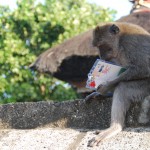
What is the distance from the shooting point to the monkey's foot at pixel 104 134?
378 cm

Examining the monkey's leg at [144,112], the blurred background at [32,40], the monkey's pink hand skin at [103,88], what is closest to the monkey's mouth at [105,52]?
the monkey's pink hand skin at [103,88]

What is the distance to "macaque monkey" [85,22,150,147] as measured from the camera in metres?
4.11

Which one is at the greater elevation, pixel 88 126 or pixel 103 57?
pixel 103 57

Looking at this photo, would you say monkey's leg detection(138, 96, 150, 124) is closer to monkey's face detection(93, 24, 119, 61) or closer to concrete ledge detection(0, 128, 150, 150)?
concrete ledge detection(0, 128, 150, 150)

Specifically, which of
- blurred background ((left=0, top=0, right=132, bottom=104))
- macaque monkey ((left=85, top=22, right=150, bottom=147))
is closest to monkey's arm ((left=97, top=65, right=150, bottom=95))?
macaque monkey ((left=85, top=22, right=150, bottom=147))

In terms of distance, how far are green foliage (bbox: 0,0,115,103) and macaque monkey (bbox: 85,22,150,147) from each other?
8793 millimetres

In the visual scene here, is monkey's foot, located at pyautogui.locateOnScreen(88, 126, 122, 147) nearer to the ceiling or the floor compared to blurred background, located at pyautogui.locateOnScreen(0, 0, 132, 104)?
nearer to the ceiling

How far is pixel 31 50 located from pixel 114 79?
9.99 metres

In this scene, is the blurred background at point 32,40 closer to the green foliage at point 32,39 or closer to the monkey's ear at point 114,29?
the green foliage at point 32,39

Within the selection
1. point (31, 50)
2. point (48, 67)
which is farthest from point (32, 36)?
point (48, 67)

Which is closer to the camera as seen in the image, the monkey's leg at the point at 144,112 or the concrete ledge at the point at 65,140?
the concrete ledge at the point at 65,140

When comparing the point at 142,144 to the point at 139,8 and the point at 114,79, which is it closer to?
the point at 114,79

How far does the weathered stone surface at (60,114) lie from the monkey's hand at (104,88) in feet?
0.20

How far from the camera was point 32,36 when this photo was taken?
1432 centimetres
